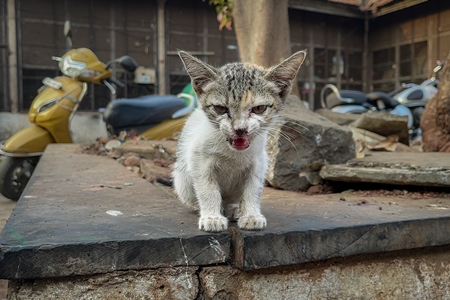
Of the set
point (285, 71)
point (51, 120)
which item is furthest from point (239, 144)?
point (51, 120)

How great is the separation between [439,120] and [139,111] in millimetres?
3727

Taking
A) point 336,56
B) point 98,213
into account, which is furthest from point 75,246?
point 336,56

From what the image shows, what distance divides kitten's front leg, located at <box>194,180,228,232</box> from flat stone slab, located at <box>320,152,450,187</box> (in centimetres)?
125

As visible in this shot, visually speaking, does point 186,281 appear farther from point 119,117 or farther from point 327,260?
point 119,117

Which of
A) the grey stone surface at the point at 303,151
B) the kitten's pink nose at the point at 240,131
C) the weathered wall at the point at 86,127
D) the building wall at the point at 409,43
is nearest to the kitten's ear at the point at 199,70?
the kitten's pink nose at the point at 240,131

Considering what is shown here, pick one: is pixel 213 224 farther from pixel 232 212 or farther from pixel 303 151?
pixel 303 151

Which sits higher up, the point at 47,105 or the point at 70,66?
the point at 70,66

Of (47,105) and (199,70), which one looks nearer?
(199,70)

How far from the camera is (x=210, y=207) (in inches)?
71.3

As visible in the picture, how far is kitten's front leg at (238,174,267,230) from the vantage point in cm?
172

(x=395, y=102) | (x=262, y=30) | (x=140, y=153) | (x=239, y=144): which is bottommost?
(x=140, y=153)

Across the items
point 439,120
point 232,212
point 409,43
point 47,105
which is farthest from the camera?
point 409,43

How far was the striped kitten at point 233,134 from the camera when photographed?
172cm

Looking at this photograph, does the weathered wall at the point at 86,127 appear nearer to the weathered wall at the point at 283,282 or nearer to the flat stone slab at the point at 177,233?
the flat stone slab at the point at 177,233
